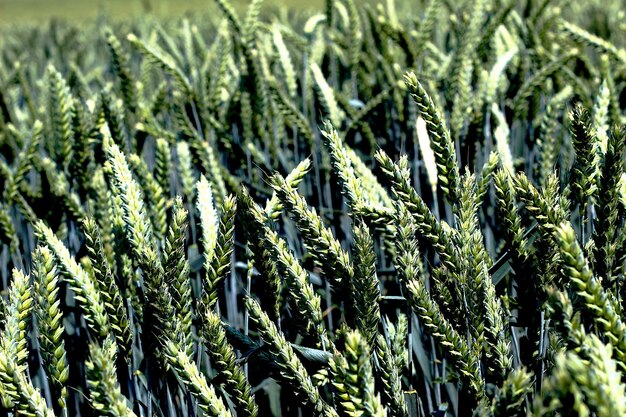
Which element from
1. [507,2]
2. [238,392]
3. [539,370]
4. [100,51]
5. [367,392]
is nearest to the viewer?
[367,392]

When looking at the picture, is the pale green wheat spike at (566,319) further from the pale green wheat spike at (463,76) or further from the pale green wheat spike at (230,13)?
the pale green wheat spike at (230,13)

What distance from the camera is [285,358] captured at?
0.78 metres

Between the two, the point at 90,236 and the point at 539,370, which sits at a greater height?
the point at 90,236

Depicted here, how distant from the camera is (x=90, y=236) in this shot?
88cm

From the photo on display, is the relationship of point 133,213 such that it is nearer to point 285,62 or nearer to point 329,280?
point 329,280

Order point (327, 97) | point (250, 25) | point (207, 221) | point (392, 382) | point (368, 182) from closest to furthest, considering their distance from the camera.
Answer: point (392, 382) < point (207, 221) < point (368, 182) < point (327, 97) < point (250, 25)

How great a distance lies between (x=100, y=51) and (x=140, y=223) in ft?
14.4

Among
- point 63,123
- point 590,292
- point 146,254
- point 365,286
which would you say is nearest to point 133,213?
point 146,254

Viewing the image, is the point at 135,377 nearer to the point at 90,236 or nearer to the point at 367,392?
the point at 90,236

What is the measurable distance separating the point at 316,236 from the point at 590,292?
0.97 ft

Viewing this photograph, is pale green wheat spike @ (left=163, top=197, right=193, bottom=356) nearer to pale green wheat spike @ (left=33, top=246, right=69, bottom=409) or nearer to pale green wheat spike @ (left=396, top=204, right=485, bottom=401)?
pale green wheat spike @ (left=33, top=246, right=69, bottom=409)

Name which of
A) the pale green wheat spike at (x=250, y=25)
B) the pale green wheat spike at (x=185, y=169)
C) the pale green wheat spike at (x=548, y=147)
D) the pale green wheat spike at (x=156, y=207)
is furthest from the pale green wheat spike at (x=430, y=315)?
the pale green wheat spike at (x=250, y=25)

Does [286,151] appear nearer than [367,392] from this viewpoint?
No

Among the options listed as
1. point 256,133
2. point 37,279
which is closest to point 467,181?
point 37,279
